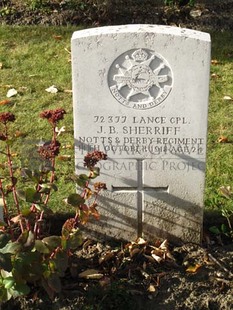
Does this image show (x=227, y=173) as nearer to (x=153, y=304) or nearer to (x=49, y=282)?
(x=153, y=304)

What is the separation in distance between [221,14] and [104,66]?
478 cm

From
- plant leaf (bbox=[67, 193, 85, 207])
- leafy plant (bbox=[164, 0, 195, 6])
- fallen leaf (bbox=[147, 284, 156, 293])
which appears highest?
leafy plant (bbox=[164, 0, 195, 6])

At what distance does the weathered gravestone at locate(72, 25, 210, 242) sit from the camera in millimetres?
3309

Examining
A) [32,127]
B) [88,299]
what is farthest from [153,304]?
[32,127]

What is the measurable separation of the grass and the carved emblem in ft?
2.68

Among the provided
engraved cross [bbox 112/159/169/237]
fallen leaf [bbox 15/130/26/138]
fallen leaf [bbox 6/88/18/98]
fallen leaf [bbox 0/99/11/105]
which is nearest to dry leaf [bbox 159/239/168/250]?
engraved cross [bbox 112/159/169/237]

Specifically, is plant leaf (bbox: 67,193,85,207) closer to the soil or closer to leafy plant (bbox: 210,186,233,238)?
the soil

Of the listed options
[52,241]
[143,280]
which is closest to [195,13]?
[143,280]

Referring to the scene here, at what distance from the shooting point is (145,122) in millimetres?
3471

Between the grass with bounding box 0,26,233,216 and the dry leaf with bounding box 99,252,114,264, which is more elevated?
the grass with bounding box 0,26,233,216

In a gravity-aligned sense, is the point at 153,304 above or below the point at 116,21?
below

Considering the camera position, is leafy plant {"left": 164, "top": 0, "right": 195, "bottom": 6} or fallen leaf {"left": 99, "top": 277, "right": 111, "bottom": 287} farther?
leafy plant {"left": 164, "top": 0, "right": 195, "bottom": 6}

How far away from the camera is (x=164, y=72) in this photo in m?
3.35

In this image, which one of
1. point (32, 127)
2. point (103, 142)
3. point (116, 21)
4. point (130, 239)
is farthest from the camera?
point (116, 21)
